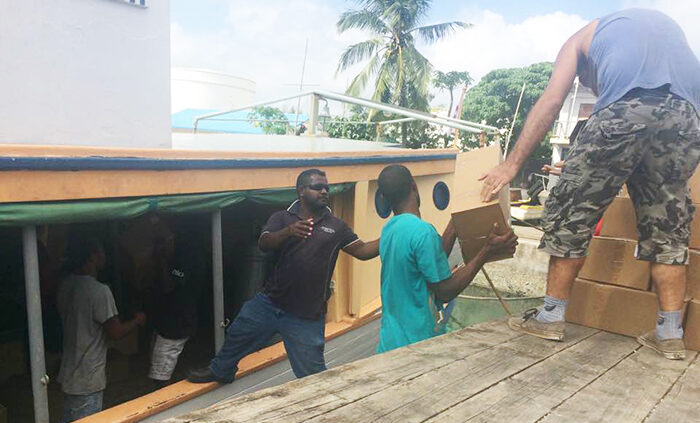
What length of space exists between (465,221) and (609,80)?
A: 0.74 metres

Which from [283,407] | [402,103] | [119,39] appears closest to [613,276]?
[283,407]

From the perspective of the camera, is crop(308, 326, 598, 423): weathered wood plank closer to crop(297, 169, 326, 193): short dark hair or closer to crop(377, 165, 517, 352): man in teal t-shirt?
crop(377, 165, 517, 352): man in teal t-shirt

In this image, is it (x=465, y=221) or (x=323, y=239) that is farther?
(x=323, y=239)

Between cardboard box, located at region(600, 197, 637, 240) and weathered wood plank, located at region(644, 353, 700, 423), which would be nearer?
weathered wood plank, located at region(644, 353, 700, 423)

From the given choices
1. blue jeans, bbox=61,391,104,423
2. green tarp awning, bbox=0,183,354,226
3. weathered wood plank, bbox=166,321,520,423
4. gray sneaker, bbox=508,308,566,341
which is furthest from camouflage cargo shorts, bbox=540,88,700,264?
blue jeans, bbox=61,391,104,423

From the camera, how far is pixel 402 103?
19.0 meters

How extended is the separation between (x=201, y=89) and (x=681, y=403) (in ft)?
90.8

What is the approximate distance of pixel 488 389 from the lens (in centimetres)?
145

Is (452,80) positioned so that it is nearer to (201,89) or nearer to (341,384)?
(201,89)

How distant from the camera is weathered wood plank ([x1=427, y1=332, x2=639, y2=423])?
1298 millimetres

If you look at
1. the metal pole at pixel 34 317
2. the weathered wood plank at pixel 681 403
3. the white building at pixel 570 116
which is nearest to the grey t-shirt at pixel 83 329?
the metal pole at pixel 34 317

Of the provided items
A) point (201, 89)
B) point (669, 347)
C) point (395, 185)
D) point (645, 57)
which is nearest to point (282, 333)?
point (395, 185)

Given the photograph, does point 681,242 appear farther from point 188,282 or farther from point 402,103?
point 402,103

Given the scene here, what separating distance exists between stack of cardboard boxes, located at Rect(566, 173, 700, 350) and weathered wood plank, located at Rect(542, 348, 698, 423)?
26cm
